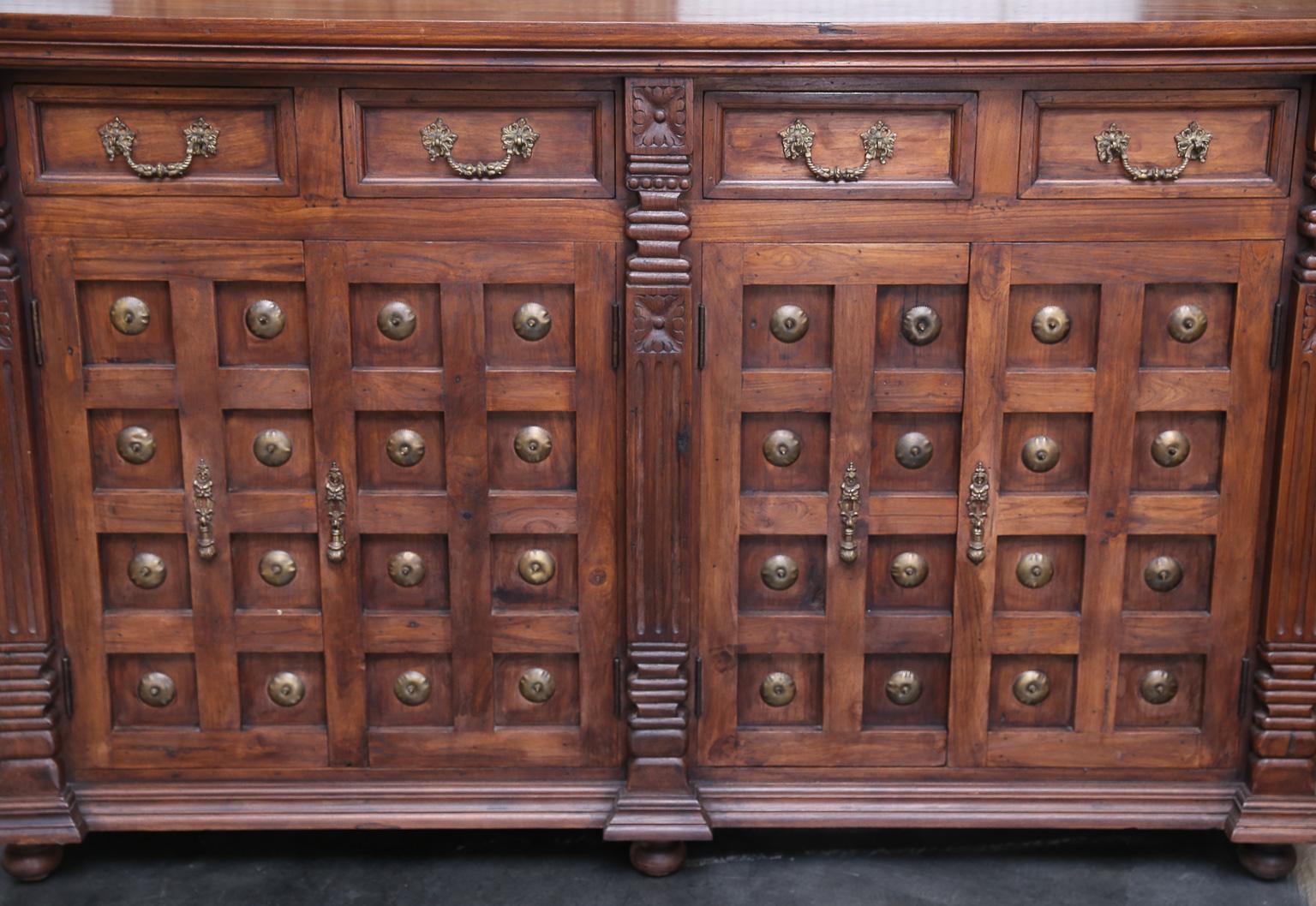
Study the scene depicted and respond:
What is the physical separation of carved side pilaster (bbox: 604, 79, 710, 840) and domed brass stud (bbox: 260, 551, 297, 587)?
1.99 ft

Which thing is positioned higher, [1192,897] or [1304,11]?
[1304,11]

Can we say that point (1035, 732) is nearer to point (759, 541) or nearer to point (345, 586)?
point (759, 541)

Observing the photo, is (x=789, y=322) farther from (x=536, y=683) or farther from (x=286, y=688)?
(x=286, y=688)

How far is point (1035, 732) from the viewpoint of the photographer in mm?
2807

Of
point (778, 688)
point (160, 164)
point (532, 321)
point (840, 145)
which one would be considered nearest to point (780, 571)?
point (778, 688)

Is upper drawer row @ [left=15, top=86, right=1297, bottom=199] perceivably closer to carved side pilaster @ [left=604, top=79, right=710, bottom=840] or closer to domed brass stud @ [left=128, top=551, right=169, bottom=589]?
carved side pilaster @ [left=604, top=79, right=710, bottom=840]

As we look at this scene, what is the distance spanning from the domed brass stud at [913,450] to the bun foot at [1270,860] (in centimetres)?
96

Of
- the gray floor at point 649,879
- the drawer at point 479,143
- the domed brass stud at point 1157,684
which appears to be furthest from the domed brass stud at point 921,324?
the gray floor at point 649,879

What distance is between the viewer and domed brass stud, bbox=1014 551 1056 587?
8.98 ft

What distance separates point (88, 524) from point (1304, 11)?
7.59ft

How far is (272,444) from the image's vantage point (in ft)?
8.77

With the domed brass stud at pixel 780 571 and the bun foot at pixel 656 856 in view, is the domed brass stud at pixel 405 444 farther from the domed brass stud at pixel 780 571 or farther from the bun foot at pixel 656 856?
the bun foot at pixel 656 856

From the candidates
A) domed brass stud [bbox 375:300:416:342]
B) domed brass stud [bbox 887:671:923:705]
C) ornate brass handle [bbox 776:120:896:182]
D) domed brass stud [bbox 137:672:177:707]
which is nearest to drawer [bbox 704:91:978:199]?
ornate brass handle [bbox 776:120:896:182]

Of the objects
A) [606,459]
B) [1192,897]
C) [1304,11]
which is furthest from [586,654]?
[1304,11]
